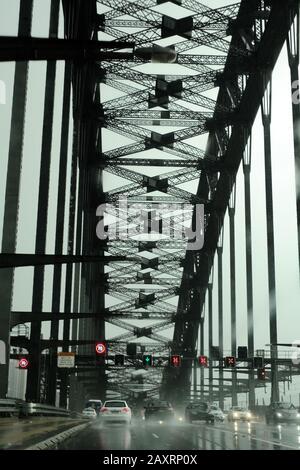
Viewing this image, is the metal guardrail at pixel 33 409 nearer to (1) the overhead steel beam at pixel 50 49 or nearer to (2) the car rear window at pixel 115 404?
(2) the car rear window at pixel 115 404

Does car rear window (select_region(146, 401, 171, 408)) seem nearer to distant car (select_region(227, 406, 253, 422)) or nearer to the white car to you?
distant car (select_region(227, 406, 253, 422))

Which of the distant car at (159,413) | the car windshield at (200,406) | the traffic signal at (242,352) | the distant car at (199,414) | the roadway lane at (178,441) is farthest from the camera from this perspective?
the traffic signal at (242,352)

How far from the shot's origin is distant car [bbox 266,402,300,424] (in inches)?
1436

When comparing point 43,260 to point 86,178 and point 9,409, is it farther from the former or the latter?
point 86,178

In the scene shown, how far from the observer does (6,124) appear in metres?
25.8

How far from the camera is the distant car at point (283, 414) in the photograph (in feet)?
120

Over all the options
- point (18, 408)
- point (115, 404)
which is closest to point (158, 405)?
point (115, 404)

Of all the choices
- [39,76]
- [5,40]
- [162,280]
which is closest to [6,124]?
[39,76]

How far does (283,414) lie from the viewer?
3675cm


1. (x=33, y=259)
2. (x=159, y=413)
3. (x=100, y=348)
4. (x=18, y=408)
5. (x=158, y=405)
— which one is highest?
(x=100, y=348)

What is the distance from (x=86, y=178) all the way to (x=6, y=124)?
33.7m

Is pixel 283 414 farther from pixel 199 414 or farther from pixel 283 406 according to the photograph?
pixel 199 414

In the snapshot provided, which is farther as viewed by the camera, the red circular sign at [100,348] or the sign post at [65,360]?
the red circular sign at [100,348]

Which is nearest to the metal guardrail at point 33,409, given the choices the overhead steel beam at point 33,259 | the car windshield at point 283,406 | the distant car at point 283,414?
the distant car at point 283,414
